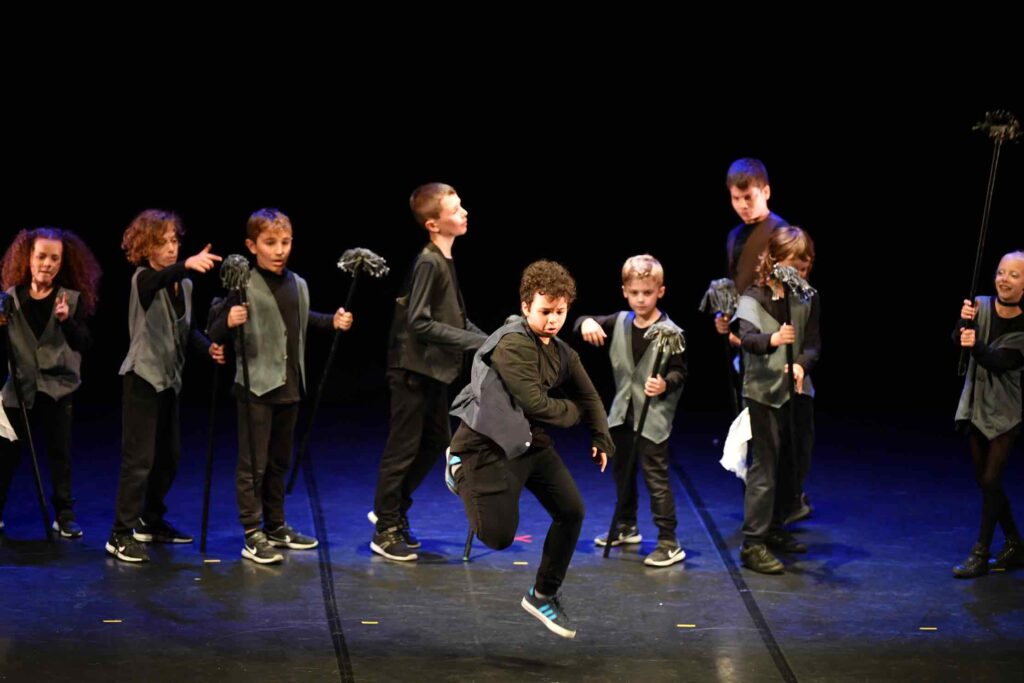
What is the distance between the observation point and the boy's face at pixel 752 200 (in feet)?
18.1

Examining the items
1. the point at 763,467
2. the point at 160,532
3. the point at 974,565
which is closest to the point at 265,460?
the point at 160,532

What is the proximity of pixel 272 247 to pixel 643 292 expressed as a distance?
54.4 inches

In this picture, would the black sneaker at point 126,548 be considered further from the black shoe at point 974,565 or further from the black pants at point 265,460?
the black shoe at point 974,565

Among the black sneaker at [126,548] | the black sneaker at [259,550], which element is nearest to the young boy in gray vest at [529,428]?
the black sneaker at [259,550]

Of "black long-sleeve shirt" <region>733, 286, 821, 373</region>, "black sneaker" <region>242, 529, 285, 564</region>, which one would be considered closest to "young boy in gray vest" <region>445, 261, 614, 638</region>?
"black long-sleeve shirt" <region>733, 286, 821, 373</region>

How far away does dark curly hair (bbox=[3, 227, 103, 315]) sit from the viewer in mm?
5242

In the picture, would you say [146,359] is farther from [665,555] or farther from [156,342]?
[665,555]

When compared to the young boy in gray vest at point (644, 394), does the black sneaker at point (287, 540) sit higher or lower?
lower

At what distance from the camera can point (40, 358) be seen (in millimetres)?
5371

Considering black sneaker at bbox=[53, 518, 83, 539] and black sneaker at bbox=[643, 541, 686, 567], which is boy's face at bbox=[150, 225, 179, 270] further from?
black sneaker at bbox=[643, 541, 686, 567]

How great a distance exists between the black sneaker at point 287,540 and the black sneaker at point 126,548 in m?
0.47

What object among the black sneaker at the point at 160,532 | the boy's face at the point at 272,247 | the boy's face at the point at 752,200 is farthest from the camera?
the boy's face at the point at 752,200

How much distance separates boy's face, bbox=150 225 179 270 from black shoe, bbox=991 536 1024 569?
3225mm

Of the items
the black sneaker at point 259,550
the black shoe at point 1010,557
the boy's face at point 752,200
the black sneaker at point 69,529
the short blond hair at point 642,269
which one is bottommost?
the black sneaker at point 69,529
